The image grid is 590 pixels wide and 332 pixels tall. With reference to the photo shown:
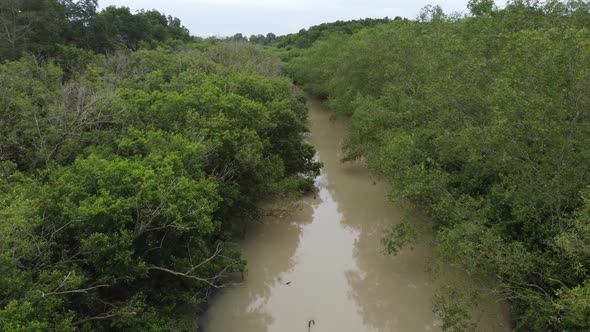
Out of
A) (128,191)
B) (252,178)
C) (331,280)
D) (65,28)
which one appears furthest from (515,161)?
(65,28)

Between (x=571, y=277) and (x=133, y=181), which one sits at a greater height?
(x=133, y=181)

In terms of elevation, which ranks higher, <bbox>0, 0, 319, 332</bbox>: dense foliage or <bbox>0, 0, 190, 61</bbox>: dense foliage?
<bbox>0, 0, 190, 61</bbox>: dense foliage

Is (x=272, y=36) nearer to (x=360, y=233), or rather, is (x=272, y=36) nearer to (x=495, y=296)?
(x=360, y=233)

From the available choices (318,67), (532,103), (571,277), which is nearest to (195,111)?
(532,103)

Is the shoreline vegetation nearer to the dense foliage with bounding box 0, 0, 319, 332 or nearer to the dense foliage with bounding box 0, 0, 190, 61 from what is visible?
the dense foliage with bounding box 0, 0, 319, 332

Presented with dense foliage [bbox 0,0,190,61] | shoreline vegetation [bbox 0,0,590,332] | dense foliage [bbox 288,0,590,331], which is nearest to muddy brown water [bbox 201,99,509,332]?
shoreline vegetation [bbox 0,0,590,332]

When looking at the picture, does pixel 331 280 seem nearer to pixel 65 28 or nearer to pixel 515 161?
pixel 515 161
